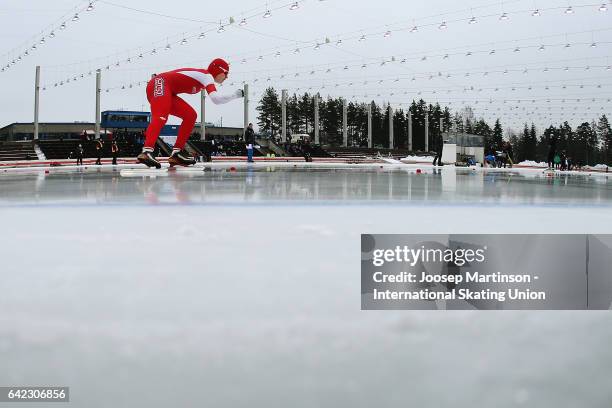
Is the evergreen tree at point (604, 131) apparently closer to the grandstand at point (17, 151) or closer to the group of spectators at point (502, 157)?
the group of spectators at point (502, 157)

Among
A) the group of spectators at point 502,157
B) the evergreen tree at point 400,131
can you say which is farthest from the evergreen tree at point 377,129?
the group of spectators at point 502,157

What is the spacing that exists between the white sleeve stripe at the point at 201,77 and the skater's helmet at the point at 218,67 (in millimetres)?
75

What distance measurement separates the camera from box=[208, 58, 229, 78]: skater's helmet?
27.5 ft

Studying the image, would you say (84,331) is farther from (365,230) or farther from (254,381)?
(365,230)

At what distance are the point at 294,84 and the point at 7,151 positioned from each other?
71.7 ft

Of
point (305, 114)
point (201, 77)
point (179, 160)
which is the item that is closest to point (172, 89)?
point (201, 77)

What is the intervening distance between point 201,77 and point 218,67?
0.31 metres

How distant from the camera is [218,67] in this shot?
8.40 meters

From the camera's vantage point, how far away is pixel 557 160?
2464cm

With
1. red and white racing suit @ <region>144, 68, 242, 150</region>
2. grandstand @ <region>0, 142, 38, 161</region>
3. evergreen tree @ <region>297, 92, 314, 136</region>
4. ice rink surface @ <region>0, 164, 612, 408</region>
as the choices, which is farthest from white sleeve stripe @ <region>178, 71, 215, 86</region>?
evergreen tree @ <region>297, 92, 314, 136</region>

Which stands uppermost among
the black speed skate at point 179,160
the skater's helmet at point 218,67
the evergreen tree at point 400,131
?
the evergreen tree at point 400,131

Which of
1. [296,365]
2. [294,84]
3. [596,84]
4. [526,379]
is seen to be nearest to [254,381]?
[296,365]

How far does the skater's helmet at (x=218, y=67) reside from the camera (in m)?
8.37

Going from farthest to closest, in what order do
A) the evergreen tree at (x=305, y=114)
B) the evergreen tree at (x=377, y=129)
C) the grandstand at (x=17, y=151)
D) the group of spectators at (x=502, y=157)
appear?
the evergreen tree at (x=377, y=129)
the evergreen tree at (x=305, y=114)
the grandstand at (x=17, y=151)
the group of spectators at (x=502, y=157)
